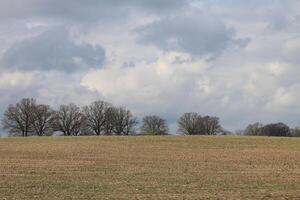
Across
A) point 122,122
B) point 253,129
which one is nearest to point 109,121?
point 122,122

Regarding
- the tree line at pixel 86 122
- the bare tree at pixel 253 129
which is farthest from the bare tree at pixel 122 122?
the bare tree at pixel 253 129

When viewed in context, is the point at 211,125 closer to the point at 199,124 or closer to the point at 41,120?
the point at 199,124

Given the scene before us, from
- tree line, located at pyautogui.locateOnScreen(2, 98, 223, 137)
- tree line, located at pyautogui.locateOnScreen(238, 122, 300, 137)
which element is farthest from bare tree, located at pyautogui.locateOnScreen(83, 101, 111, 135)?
tree line, located at pyautogui.locateOnScreen(238, 122, 300, 137)

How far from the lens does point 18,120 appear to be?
436 ft

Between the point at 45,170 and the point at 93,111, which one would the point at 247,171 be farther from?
the point at 93,111

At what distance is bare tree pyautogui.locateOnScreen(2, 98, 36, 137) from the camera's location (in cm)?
13162

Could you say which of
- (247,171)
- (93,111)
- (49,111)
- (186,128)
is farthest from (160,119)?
(247,171)

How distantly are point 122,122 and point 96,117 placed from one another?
6616 mm

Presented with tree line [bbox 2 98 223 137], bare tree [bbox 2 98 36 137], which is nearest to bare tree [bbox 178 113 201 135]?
tree line [bbox 2 98 223 137]

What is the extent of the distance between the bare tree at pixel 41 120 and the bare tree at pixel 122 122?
638 inches

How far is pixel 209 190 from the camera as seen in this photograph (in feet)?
76.4

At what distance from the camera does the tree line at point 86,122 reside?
132875mm

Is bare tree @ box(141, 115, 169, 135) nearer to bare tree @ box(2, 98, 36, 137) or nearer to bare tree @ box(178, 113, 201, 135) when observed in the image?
bare tree @ box(178, 113, 201, 135)

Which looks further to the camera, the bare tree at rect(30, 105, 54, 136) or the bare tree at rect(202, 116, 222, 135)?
the bare tree at rect(202, 116, 222, 135)
